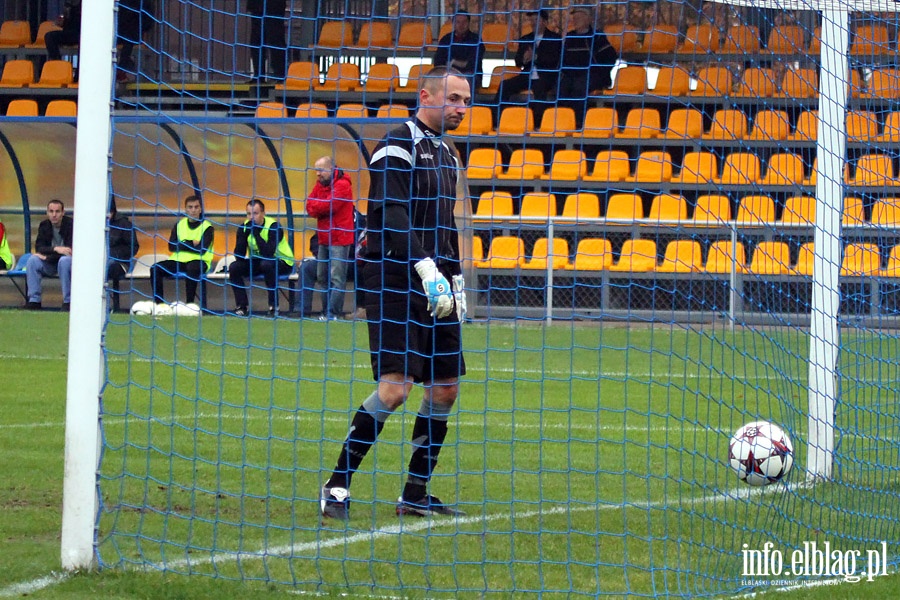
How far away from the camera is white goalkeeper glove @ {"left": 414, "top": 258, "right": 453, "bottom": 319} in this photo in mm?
4812

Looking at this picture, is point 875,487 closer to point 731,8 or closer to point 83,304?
point 731,8

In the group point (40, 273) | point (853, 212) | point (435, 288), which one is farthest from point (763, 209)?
point (40, 273)

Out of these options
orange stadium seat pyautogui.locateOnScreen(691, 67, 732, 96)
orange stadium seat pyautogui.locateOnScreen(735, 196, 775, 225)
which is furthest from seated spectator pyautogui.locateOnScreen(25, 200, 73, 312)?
orange stadium seat pyautogui.locateOnScreen(735, 196, 775, 225)

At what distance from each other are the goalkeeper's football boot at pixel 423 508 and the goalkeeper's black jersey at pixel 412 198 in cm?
100

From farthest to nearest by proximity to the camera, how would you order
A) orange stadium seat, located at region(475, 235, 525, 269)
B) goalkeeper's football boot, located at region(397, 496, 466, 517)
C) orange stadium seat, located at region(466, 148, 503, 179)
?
orange stadium seat, located at region(466, 148, 503, 179) → orange stadium seat, located at region(475, 235, 525, 269) → goalkeeper's football boot, located at region(397, 496, 466, 517)

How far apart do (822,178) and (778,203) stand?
193 cm

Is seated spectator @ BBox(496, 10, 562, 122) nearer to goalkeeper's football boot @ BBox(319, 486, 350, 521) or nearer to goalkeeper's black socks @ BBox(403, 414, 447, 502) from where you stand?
goalkeeper's black socks @ BBox(403, 414, 447, 502)

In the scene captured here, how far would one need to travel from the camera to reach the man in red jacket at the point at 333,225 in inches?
298

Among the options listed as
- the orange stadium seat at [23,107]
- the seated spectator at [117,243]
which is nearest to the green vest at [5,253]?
the seated spectator at [117,243]

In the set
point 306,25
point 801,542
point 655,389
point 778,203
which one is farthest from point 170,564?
point 306,25

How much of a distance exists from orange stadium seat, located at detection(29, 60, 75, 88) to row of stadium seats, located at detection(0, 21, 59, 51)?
4.62ft

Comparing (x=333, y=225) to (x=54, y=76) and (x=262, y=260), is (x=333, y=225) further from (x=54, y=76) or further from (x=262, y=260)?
(x=54, y=76)

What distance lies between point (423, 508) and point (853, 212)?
133 inches

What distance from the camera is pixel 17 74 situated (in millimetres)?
20438
